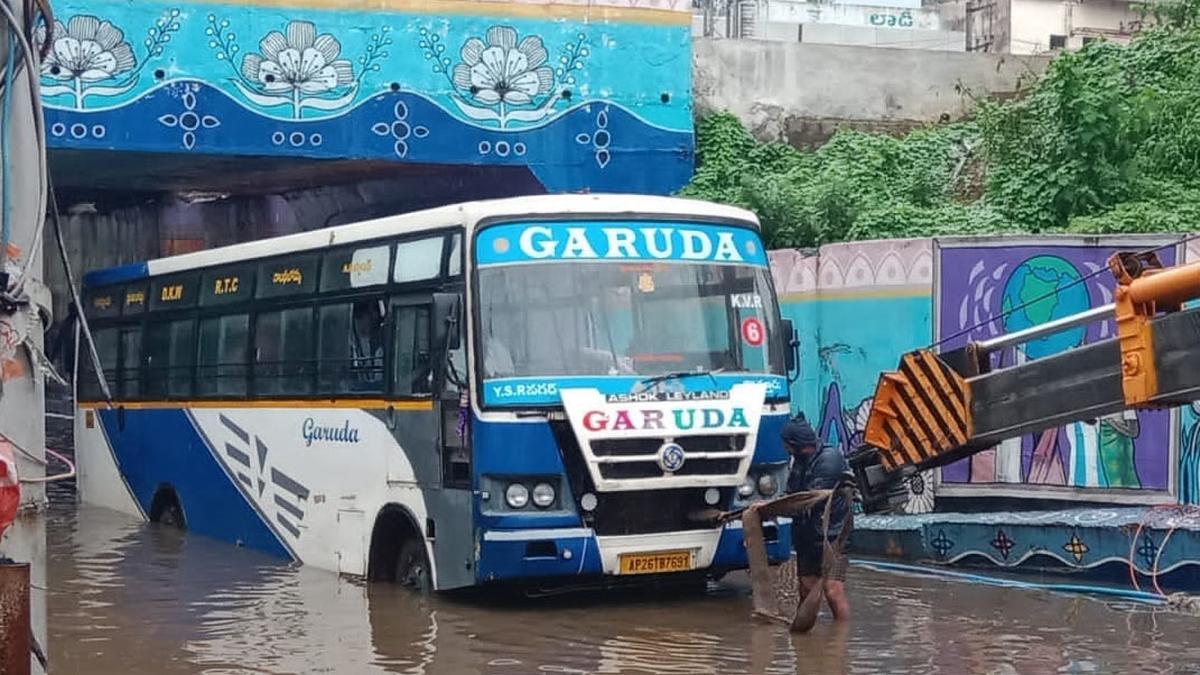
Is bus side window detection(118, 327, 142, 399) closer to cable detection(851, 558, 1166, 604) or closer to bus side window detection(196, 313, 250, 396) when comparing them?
bus side window detection(196, 313, 250, 396)

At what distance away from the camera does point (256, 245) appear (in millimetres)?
15383

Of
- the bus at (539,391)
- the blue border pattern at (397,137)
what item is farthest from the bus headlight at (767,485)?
the blue border pattern at (397,137)

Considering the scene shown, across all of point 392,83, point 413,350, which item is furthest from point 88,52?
point 413,350

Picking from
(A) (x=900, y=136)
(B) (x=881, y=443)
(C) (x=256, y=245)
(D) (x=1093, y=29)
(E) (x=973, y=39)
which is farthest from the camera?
(D) (x=1093, y=29)

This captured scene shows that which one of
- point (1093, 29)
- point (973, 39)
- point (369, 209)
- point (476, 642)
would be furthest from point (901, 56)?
point (1093, 29)

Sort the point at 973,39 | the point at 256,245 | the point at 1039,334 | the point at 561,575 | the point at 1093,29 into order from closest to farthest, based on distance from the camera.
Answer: the point at 1039,334 → the point at 561,575 → the point at 256,245 → the point at 973,39 → the point at 1093,29

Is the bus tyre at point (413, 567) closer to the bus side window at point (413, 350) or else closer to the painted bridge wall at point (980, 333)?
the bus side window at point (413, 350)

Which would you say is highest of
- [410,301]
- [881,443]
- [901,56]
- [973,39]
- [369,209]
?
[973,39]

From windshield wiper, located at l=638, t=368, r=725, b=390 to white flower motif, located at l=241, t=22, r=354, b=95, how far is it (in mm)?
10698

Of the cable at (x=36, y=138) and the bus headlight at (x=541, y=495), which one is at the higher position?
the cable at (x=36, y=138)

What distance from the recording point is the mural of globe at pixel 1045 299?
15109 millimetres

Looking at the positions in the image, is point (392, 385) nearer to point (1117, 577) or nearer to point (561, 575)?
point (561, 575)

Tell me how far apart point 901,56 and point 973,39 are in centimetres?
1966

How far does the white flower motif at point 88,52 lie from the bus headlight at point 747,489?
11582 millimetres
